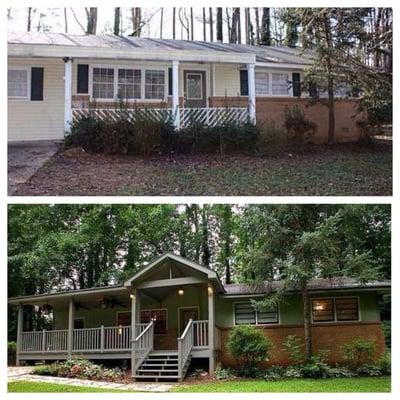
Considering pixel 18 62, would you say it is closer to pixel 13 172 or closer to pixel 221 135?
pixel 13 172

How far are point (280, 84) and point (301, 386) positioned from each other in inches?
346

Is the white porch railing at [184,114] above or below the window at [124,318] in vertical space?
above

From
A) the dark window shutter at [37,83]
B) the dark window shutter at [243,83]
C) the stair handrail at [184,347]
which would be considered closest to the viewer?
the stair handrail at [184,347]

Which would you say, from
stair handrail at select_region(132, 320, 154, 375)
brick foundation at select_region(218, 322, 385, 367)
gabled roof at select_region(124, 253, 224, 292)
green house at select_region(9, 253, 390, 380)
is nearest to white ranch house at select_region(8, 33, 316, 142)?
gabled roof at select_region(124, 253, 224, 292)

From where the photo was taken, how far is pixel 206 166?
10.6 m

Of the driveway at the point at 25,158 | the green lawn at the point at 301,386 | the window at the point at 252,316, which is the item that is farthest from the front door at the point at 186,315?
the driveway at the point at 25,158

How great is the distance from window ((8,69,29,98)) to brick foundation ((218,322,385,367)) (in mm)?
7750

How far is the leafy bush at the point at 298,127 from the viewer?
12828 millimetres

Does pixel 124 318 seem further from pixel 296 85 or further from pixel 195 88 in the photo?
pixel 296 85

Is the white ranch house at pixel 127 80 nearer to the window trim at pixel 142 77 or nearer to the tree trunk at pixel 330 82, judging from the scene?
the window trim at pixel 142 77

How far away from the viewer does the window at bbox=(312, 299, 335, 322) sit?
37.7 feet

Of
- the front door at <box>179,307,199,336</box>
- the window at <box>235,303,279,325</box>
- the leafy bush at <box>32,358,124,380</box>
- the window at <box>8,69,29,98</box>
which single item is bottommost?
the leafy bush at <box>32,358,124,380</box>

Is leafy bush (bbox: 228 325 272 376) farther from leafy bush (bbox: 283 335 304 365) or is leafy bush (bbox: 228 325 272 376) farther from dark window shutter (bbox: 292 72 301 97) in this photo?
dark window shutter (bbox: 292 72 301 97)

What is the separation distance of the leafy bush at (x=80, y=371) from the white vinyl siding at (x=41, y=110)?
5.43 m
